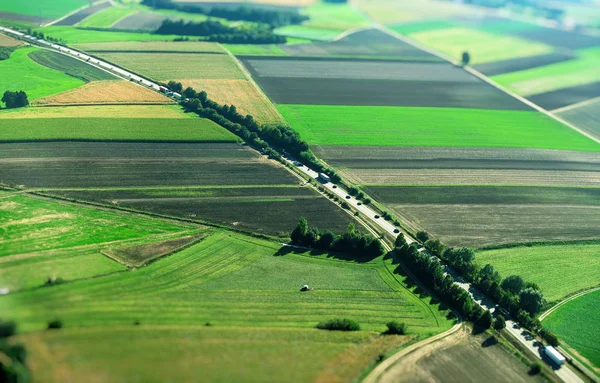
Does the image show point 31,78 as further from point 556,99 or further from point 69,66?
point 556,99

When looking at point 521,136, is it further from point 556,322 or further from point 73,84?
point 73,84

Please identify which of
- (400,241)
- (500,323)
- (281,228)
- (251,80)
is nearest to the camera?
(500,323)

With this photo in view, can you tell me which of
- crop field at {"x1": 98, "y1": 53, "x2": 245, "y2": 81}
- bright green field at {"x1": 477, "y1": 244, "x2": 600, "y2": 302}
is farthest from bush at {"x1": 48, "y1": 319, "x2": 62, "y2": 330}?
crop field at {"x1": 98, "y1": 53, "x2": 245, "y2": 81}

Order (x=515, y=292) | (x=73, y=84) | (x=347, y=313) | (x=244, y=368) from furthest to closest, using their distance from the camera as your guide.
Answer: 1. (x=73, y=84)
2. (x=515, y=292)
3. (x=347, y=313)
4. (x=244, y=368)

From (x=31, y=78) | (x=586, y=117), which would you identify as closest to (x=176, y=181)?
(x=31, y=78)

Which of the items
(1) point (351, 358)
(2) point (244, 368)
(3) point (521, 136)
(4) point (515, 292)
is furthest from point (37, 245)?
(3) point (521, 136)

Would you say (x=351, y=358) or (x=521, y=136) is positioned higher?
(x=521, y=136)

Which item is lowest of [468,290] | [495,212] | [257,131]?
[468,290]
